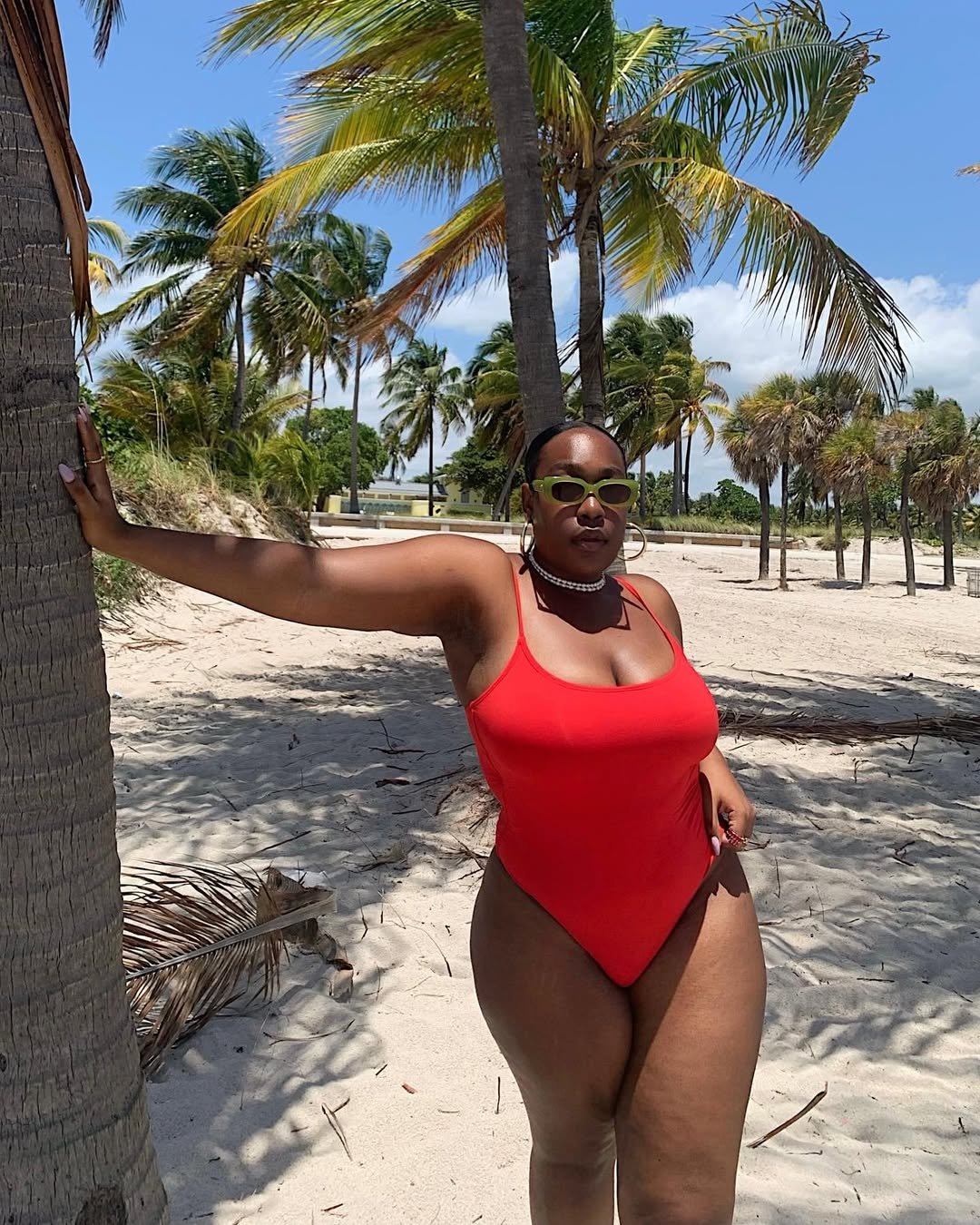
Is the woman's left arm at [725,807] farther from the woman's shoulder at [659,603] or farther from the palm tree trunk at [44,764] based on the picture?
the palm tree trunk at [44,764]

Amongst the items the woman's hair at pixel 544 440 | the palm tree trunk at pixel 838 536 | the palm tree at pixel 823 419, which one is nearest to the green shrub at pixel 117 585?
the woman's hair at pixel 544 440

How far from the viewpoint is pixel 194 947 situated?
274cm

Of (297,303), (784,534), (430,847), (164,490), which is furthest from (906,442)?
(430,847)

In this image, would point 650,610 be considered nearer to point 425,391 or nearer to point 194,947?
point 194,947

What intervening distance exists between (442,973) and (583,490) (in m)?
2.44

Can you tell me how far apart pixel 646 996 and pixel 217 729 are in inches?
227

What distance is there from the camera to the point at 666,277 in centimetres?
1159

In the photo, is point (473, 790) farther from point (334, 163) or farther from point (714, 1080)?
point (334, 163)

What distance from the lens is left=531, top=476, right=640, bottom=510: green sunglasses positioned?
6.56 feet

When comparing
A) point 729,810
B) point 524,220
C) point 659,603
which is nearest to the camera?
point 729,810

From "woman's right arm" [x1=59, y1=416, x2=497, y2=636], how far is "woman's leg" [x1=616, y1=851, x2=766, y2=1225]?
0.80 meters

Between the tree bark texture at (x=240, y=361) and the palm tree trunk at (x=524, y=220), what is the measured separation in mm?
18814

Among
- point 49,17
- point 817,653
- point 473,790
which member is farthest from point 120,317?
point 49,17

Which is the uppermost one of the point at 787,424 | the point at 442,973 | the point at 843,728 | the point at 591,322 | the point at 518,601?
the point at 787,424
